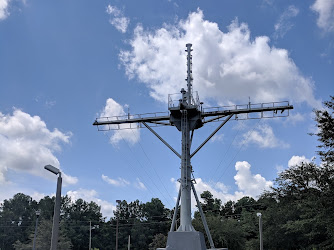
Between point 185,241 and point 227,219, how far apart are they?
1468 inches

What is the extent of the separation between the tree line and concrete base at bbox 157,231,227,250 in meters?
9.32

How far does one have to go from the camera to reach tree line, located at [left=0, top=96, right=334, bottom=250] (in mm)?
29094

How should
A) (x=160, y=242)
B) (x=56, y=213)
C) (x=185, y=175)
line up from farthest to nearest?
(x=160, y=242), (x=185, y=175), (x=56, y=213)

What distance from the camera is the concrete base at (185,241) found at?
23.3 m

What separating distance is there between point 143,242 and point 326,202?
2375 inches

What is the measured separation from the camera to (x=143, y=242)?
80000 mm

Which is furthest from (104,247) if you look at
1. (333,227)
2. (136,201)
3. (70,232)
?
(333,227)

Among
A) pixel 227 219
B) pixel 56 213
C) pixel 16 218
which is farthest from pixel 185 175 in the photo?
pixel 16 218

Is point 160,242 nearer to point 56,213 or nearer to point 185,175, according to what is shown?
point 185,175

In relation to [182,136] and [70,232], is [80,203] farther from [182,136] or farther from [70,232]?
[182,136]

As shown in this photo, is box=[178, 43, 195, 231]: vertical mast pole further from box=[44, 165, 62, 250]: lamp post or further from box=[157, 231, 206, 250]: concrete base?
box=[44, 165, 62, 250]: lamp post

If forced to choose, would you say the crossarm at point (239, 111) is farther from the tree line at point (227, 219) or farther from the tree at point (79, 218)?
the tree at point (79, 218)

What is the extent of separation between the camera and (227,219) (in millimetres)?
58969

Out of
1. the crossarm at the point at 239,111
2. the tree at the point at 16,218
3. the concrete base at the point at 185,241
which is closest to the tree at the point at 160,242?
the tree at the point at 16,218
